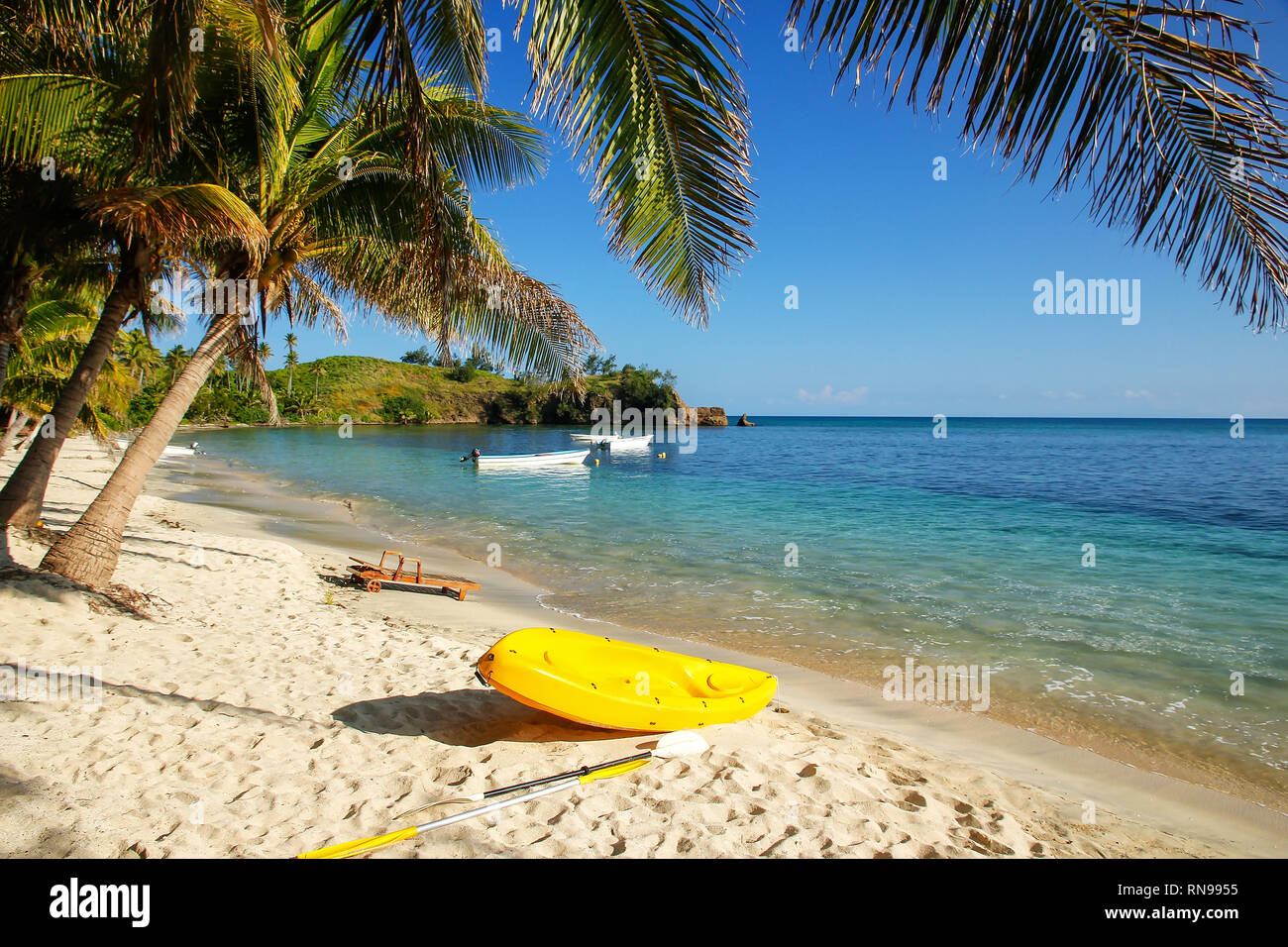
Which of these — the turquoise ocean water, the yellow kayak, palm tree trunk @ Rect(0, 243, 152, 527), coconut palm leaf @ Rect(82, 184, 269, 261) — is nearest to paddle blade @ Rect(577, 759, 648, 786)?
the yellow kayak

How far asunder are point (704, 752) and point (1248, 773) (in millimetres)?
4740

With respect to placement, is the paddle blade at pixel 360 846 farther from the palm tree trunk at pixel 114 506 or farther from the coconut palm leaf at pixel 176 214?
the palm tree trunk at pixel 114 506

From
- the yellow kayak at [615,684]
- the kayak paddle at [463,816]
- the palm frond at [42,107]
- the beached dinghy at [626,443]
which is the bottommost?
the kayak paddle at [463,816]

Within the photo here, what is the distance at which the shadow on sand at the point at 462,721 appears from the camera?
16.2 ft

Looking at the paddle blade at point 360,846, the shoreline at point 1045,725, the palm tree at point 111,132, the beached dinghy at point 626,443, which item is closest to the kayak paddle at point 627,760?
the paddle blade at point 360,846

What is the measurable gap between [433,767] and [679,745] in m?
1.74

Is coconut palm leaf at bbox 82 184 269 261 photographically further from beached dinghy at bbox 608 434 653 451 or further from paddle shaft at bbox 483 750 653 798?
beached dinghy at bbox 608 434 653 451

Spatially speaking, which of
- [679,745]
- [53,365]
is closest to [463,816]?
[679,745]

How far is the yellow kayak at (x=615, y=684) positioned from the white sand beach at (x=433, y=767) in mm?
301

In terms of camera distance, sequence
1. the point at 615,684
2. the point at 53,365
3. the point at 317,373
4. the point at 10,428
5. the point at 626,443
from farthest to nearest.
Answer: the point at 317,373, the point at 626,443, the point at 10,428, the point at 53,365, the point at 615,684

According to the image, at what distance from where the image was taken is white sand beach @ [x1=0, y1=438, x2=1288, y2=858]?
3.55 m

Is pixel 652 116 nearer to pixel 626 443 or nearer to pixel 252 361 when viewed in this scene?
pixel 252 361

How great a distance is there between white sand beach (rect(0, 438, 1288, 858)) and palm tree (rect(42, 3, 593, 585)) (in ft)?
5.58

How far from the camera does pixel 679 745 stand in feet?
15.4
